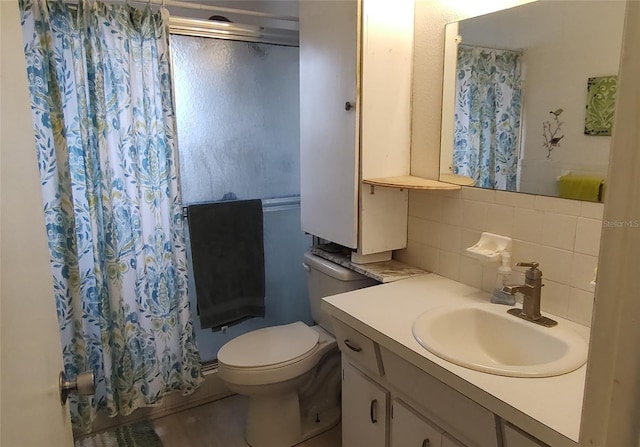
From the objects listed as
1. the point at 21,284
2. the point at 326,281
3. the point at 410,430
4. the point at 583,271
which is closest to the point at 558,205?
the point at 583,271

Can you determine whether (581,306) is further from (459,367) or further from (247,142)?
(247,142)

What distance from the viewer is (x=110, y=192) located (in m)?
1.97

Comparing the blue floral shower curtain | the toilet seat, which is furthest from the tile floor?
the toilet seat

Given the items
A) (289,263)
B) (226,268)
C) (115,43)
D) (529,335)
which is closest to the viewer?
(529,335)

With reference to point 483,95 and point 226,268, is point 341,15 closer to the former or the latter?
point 483,95

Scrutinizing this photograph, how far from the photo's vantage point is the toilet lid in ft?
6.42

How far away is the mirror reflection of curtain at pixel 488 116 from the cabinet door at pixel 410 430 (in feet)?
2.68

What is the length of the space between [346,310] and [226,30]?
59.3 inches

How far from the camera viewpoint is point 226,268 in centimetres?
235

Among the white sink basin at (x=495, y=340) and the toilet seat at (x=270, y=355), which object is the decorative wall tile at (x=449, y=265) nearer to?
the white sink basin at (x=495, y=340)

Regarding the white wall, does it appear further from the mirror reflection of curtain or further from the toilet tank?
the toilet tank

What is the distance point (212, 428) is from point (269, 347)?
582 millimetres

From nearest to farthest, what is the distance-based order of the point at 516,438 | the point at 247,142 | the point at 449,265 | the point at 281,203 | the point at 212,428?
the point at 516,438 → the point at 449,265 → the point at 212,428 → the point at 247,142 → the point at 281,203

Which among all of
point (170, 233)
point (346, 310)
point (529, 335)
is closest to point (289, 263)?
point (170, 233)
